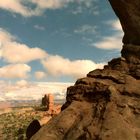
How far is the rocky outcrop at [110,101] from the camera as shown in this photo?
23953 mm

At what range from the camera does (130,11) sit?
1151 inches

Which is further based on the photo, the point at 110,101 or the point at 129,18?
the point at 129,18

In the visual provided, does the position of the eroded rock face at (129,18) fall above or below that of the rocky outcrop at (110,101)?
above

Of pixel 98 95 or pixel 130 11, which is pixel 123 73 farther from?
pixel 130 11

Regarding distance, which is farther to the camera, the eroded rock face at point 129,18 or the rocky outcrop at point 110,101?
the eroded rock face at point 129,18

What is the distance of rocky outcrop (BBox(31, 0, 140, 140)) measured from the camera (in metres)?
24.0

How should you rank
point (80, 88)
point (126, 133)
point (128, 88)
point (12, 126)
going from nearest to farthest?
point (126, 133) < point (128, 88) < point (80, 88) < point (12, 126)

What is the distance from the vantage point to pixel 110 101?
84.3ft

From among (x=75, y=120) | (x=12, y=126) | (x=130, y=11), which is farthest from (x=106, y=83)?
(x=12, y=126)

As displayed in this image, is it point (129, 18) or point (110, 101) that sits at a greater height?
point (129, 18)

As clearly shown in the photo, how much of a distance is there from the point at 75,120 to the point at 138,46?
7744mm

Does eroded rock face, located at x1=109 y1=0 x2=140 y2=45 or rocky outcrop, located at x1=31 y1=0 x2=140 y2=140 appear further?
eroded rock face, located at x1=109 y1=0 x2=140 y2=45

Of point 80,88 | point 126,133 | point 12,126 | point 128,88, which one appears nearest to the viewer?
point 126,133

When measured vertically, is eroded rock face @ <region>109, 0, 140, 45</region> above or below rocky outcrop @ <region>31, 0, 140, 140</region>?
above
